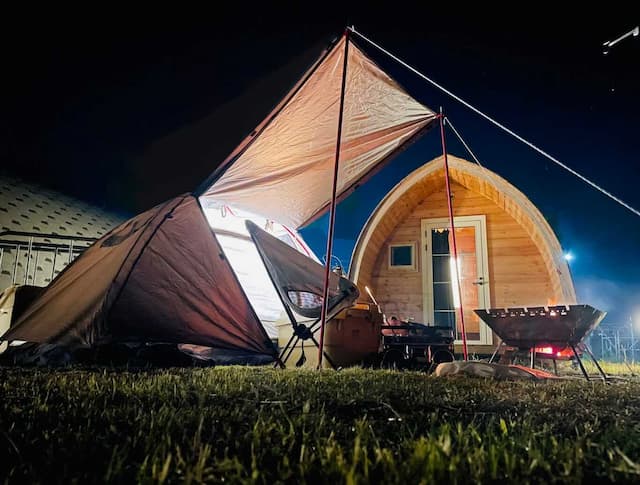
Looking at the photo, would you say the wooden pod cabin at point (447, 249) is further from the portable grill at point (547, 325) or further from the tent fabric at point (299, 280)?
the tent fabric at point (299, 280)

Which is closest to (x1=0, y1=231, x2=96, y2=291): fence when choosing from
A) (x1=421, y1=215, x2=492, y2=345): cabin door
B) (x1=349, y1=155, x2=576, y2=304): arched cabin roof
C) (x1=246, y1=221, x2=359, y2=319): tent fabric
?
(x1=246, y1=221, x2=359, y2=319): tent fabric

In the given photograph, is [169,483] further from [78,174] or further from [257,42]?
[78,174]

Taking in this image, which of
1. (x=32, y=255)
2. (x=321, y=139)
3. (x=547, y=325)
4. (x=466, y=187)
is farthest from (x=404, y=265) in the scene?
(x=32, y=255)

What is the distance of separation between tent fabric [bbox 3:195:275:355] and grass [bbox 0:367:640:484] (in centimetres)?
126

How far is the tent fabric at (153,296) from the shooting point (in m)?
3.27

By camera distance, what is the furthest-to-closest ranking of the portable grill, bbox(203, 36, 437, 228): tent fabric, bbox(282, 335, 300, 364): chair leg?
bbox(203, 36, 437, 228): tent fabric → bbox(282, 335, 300, 364): chair leg → the portable grill

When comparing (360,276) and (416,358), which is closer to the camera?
(416,358)

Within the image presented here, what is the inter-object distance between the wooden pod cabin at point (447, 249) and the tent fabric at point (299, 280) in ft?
10.3

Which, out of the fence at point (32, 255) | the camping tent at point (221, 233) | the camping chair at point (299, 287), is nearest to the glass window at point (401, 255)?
the camping tent at point (221, 233)

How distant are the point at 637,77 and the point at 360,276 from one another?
36.6ft

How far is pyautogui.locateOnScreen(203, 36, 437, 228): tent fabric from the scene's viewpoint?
170 inches

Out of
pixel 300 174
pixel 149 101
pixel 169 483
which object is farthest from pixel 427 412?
pixel 149 101

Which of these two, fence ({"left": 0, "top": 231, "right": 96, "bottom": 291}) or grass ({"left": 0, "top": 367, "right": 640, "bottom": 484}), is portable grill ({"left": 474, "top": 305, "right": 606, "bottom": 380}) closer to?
grass ({"left": 0, "top": 367, "right": 640, "bottom": 484})

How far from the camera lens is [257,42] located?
5812 mm
